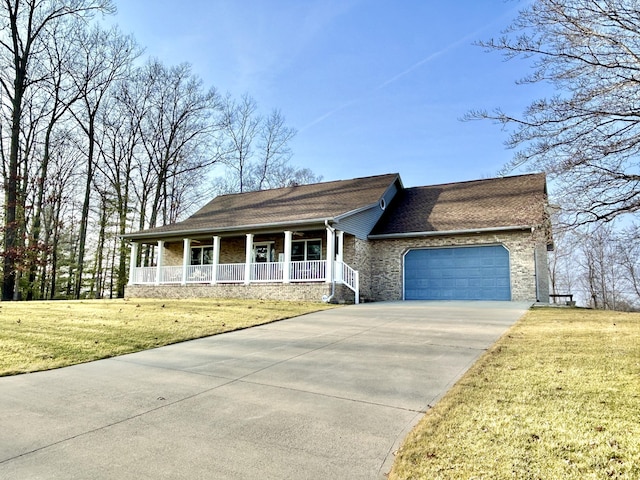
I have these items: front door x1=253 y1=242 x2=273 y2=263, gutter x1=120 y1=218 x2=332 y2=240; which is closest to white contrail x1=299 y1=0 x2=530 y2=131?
gutter x1=120 y1=218 x2=332 y2=240

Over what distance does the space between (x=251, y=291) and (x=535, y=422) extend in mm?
13393

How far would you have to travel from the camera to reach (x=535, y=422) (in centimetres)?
322

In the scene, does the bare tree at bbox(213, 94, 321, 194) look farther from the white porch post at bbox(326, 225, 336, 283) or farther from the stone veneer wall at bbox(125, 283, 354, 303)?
the white porch post at bbox(326, 225, 336, 283)

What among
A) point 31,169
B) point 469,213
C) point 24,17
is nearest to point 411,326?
point 469,213

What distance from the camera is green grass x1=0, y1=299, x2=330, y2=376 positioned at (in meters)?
6.15

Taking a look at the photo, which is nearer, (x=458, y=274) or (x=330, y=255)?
(x=330, y=255)

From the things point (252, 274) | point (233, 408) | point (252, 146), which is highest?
point (252, 146)

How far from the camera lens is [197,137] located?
27.4 meters

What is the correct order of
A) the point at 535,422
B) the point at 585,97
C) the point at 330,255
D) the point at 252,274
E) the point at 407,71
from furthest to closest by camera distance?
the point at 407,71 < the point at 252,274 < the point at 330,255 < the point at 585,97 < the point at 535,422

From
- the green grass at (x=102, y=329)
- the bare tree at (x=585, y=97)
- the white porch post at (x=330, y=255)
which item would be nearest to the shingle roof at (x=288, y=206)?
the white porch post at (x=330, y=255)

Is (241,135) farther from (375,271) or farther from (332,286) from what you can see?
(332,286)

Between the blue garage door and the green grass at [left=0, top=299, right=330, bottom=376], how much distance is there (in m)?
5.68

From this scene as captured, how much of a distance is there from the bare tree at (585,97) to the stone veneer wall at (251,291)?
8.70 metres

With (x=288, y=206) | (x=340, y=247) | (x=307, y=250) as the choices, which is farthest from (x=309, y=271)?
(x=288, y=206)
